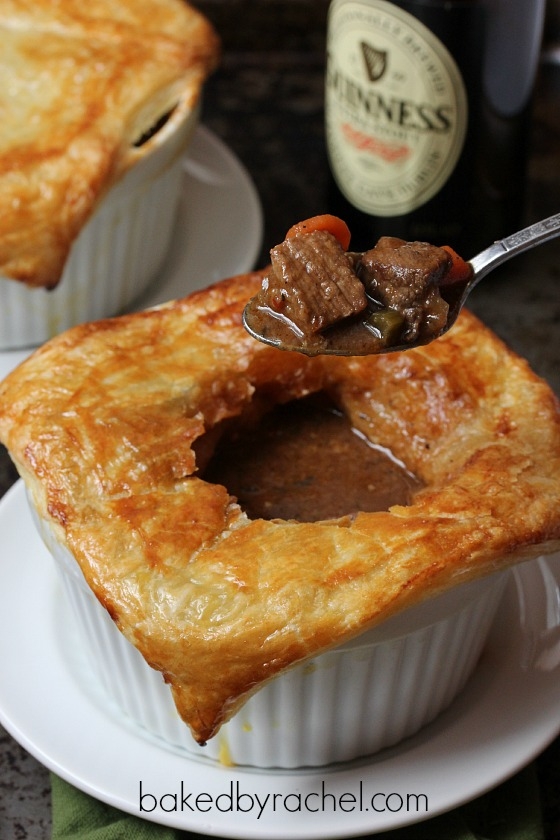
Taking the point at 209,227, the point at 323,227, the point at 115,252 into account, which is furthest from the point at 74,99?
the point at 323,227

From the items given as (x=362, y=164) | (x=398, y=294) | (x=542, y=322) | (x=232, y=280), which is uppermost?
(x=398, y=294)

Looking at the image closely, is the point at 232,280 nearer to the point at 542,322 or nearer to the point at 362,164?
the point at 362,164

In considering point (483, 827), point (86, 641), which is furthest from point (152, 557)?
point (483, 827)

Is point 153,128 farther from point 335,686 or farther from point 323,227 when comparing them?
point 335,686

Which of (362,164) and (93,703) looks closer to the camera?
(93,703)

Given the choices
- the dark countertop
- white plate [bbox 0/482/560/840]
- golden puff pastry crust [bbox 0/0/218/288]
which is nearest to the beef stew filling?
white plate [bbox 0/482/560/840]

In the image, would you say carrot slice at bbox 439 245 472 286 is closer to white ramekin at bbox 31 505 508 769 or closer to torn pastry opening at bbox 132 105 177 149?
white ramekin at bbox 31 505 508 769

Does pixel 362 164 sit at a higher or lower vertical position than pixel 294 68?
higher
